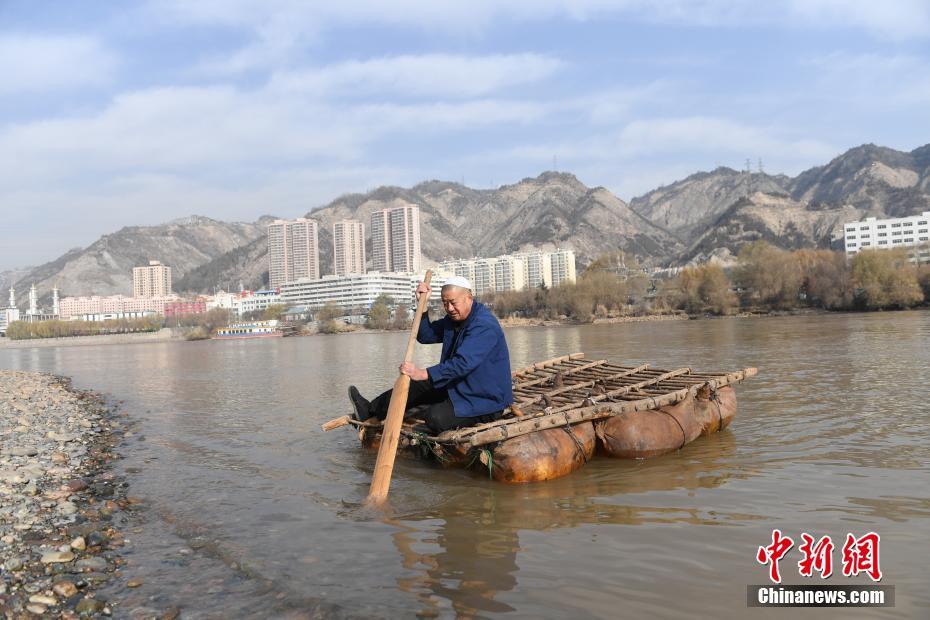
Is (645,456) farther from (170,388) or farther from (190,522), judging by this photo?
(170,388)

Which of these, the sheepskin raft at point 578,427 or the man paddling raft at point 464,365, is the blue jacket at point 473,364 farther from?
the sheepskin raft at point 578,427

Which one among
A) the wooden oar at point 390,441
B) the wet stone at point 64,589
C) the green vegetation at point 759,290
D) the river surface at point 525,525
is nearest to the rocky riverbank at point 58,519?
the wet stone at point 64,589

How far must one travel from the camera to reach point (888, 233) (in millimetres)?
150625

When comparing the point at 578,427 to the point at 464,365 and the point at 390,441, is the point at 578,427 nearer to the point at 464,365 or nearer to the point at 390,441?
the point at 464,365

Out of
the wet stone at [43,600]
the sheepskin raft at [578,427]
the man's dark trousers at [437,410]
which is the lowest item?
the wet stone at [43,600]

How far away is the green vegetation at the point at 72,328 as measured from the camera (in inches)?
6511

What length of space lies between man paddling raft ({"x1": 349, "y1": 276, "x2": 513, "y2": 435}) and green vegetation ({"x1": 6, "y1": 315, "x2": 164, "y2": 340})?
6779 inches

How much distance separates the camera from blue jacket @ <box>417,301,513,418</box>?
829 centimetres

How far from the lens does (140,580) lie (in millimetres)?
5855

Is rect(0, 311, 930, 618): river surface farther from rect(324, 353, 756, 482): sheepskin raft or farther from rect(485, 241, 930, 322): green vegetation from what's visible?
rect(485, 241, 930, 322): green vegetation

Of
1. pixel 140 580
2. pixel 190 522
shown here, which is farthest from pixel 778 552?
pixel 190 522

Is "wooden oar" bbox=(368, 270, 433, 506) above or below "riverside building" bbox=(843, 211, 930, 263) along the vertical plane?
below

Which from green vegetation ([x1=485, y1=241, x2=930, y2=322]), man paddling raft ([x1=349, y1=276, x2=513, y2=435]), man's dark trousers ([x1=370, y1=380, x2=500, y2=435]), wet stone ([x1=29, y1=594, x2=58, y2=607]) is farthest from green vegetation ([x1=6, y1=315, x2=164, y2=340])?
wet stone ([x1=29, y1=594, x2=58, y2=607])

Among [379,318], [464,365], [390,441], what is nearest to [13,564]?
[390,441]
